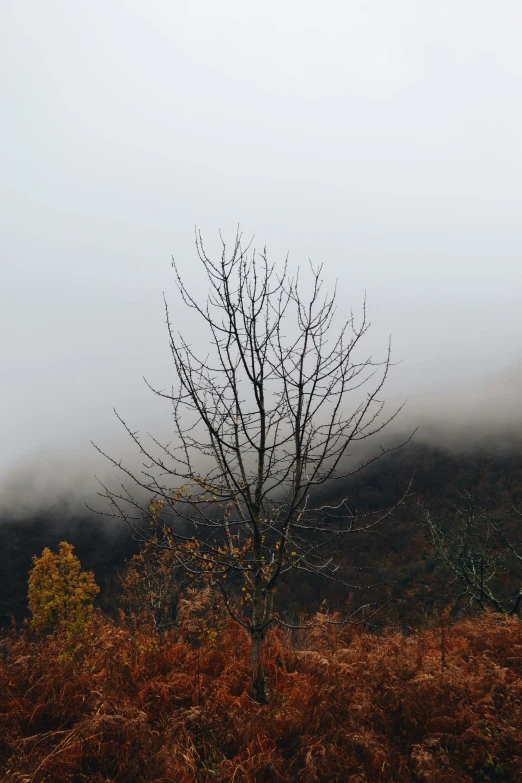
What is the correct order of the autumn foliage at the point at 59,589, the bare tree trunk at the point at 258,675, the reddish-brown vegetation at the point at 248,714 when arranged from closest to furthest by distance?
1. the reddish-brown vegetation at the point at 248,714
2. the bare tree trunk at the point at 258,675
3. the autumn foliage at the point at 59,589

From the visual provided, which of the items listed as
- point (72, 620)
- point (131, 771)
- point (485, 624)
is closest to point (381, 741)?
point (131, 771)

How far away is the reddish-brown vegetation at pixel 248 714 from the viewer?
11.8 ft

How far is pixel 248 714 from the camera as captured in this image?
442 centimetres

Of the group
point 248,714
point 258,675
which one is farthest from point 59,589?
point 248,714

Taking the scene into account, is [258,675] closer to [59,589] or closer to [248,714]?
[248,714]

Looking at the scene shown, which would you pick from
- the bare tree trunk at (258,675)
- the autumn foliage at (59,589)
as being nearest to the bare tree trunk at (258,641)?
the bare tree trunk at (258,675)

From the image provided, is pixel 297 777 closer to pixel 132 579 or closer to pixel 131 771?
pixel 131 771

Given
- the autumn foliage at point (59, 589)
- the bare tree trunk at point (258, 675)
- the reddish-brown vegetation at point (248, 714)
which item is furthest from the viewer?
the autumn foliage at point (59, 589)

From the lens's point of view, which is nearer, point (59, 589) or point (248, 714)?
point (248, 714)

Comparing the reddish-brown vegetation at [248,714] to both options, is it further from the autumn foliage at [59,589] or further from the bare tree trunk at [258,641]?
the autumn foliage at [59,589]

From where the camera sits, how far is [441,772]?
350 cm

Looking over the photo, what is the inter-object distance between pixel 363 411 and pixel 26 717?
492cm

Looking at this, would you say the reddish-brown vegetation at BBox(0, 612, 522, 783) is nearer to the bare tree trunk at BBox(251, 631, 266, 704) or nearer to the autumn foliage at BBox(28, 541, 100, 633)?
the bare tree trunk at BBox(251, 631, 266, 704)

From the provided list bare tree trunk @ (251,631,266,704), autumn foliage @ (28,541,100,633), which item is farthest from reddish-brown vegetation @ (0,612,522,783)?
autumn foliage @ (28,541,100,633)
